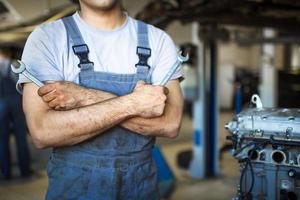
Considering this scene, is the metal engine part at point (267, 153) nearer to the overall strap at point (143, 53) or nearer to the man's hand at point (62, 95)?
the overall strap at point (143, 53)

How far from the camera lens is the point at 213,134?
160 inches

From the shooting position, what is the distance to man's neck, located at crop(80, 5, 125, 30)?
1.27m

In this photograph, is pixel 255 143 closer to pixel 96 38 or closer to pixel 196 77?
pixel 96 38

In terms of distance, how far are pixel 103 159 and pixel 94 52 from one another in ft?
1.08

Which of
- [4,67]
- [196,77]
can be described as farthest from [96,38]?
[4,67]

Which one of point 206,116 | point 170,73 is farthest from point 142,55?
point 206,116

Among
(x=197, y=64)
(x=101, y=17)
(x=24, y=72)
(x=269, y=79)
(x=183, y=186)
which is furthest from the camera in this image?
(x=269, y=79)

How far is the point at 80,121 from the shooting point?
111 centimetres

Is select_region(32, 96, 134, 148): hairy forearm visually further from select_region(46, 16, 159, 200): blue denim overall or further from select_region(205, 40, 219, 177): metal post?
select_region(205, 40, 219, 177): metal post

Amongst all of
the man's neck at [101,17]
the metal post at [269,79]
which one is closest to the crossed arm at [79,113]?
the man's neck at [101,17]

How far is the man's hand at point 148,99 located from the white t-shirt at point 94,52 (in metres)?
0.12

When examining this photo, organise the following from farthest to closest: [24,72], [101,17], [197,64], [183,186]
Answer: [197,64], [183,186], [101,17], [24,72]

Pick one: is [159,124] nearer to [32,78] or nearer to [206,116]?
[32,78]

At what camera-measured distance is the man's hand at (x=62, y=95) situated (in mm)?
1107
